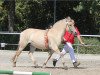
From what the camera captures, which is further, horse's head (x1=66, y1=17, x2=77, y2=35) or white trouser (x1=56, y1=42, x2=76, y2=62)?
white trouser (x1=56, y1=42, x2=76, y2=62)

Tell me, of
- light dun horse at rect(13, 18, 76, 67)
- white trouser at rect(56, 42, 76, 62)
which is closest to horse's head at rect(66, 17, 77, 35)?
light dun horse at rect(13, 18, 76, 67)

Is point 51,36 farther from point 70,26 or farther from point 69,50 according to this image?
point 69,50

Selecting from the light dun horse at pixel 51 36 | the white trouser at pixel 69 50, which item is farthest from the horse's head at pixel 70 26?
the white trouser at pixel 69 50

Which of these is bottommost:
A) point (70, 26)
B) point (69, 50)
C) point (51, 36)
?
point (69, 50)

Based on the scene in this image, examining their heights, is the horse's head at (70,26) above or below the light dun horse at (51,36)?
above

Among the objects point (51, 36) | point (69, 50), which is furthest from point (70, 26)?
point (69, 50)

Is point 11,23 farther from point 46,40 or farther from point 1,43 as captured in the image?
point 46,40

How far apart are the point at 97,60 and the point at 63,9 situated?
17.2 metres

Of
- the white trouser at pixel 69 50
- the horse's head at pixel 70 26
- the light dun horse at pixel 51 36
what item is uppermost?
the horse's head at pixel 70 26

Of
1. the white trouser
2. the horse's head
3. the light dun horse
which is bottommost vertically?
the white trouser

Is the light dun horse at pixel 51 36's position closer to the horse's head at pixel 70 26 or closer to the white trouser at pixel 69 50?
the horse's head at pixel 70 26

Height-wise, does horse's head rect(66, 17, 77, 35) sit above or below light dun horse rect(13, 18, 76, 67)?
above

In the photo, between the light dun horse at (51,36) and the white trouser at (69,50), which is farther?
the white trouser at (69,50)

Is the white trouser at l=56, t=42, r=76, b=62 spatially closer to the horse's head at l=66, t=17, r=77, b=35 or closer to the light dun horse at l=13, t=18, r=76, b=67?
the light dun horse at l=13, t=18, r=76, b=67
